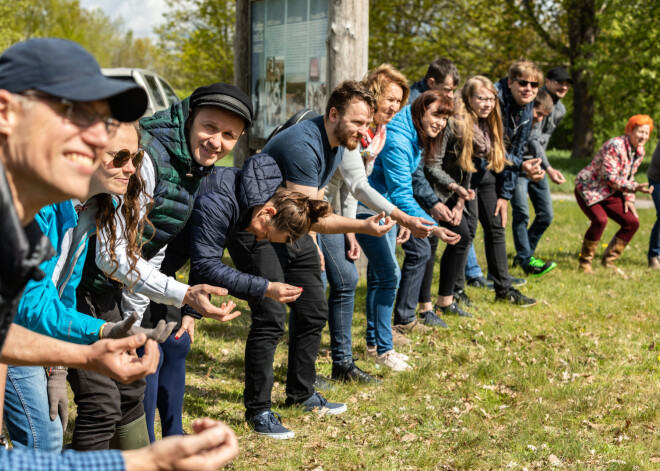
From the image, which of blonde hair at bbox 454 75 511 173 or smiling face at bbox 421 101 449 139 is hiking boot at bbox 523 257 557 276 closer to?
blonde hair at bbox 454 75 511 173

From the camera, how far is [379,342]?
5.77 meters

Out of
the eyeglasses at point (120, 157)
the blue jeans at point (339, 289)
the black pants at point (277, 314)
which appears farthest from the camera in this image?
the blue jeans at point (339, 289)

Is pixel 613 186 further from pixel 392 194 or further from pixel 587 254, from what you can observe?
pixel 392 194

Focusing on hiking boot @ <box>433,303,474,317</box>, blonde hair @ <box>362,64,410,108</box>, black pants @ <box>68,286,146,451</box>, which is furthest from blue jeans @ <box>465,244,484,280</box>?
black pants @ <box>68,286,146,451</box>

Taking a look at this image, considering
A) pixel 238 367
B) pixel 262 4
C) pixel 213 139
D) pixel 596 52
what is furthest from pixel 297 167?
pixel 596 52

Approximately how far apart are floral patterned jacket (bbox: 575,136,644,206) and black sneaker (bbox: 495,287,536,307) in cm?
223

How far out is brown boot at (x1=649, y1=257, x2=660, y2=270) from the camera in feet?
31.0

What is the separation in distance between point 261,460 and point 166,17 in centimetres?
2562

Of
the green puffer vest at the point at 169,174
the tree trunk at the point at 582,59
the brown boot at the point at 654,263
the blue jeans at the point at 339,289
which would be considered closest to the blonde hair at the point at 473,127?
the blue jeans at the point at 339,289

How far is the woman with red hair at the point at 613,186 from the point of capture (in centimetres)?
894

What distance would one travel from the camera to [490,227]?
7410 millimetres

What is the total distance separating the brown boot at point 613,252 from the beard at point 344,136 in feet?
19.6

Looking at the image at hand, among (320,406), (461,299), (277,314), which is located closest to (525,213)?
(461,299)

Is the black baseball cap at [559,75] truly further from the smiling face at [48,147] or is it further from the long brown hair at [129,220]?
the smiling face at [48,147]
